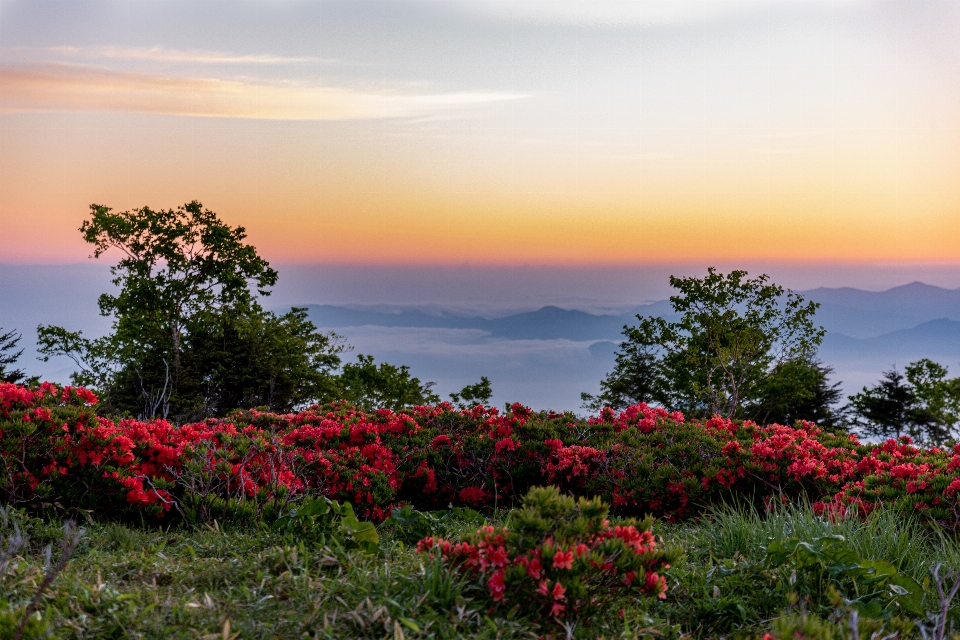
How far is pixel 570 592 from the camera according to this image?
11.3ft

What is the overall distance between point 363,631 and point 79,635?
4.01ft

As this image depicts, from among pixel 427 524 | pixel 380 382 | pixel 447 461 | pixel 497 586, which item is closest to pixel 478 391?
pixel 380 382

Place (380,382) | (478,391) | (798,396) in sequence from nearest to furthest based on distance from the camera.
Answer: (478,391) < (380,382) < (798,396)

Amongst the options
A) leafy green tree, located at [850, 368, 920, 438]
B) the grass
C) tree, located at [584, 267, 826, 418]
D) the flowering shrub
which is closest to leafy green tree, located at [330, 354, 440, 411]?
tree, located at [584, 267, 826, 418]

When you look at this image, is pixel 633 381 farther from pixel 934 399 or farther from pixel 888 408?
pixel 934 399

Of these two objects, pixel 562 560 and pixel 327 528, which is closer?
pixel 562 560

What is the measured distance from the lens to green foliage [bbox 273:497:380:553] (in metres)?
4.46

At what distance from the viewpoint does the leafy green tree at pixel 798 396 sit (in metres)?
35.9

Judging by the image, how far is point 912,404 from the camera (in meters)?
41.4

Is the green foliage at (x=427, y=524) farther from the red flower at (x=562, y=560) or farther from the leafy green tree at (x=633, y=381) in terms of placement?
the leafy green tree at (x=633, y=381)

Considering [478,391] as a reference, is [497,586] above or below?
above

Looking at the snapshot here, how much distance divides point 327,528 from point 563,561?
5.84 feet

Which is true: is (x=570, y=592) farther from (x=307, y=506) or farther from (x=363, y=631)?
(x=307, y=506)

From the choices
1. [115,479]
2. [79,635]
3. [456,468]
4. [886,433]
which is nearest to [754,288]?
[886,433]
